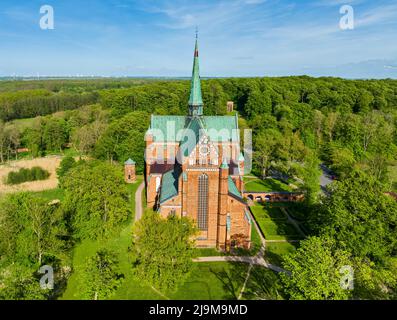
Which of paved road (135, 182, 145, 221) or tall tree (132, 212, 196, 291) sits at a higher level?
tall tree (132, 212, 196, 291)

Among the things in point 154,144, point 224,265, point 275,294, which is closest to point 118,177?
point 154,144

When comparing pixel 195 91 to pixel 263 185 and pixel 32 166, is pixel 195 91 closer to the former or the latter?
pixel 263 185

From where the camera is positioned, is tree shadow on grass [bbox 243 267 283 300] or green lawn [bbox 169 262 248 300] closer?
tree shadow on grass [bbox 243 267 283 300]

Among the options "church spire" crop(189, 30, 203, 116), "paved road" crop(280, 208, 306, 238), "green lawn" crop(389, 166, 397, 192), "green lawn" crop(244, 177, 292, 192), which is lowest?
"paved road" crop(280, 208, 306, 238)

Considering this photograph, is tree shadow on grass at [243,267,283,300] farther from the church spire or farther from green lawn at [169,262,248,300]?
the church spire

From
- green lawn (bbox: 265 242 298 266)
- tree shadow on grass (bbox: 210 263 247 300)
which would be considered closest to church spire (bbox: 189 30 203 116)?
green lawn (bbox: 265 242 298 266)

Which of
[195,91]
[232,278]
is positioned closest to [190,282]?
[232,278]

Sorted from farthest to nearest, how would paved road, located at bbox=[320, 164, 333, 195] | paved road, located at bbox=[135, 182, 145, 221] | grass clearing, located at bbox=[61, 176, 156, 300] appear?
paved road, located at bbox=[320, 164, 333, 195], paved road, located at bbox=[135, 182, 145, 221], grass clearing, located at bbox=[61, 176, 156, 300]

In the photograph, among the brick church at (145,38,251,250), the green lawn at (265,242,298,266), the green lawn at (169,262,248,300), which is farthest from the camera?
the green lawn at (265,242,298,266)
